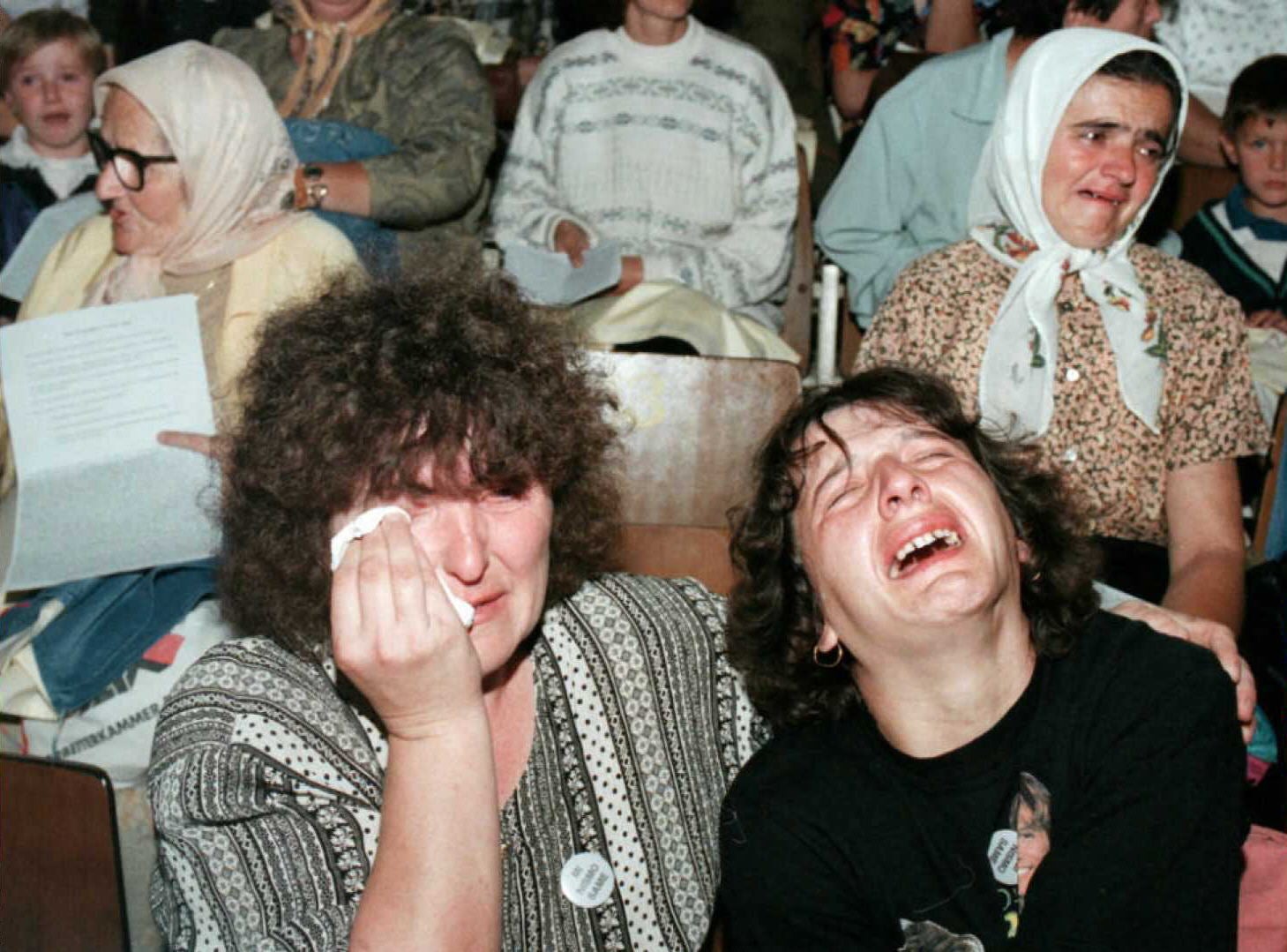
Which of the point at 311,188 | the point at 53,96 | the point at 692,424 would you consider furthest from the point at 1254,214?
the point at 53,96

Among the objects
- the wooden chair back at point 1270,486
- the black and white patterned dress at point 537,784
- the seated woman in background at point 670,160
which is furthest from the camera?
the seated woman in background at point 670,160

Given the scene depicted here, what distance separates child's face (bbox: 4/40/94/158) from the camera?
11.8ft

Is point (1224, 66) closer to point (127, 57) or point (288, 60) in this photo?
point (288, 60)

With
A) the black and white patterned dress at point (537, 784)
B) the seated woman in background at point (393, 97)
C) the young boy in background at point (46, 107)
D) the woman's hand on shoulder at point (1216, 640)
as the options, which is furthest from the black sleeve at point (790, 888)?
the young boy in background at point (46, 107)

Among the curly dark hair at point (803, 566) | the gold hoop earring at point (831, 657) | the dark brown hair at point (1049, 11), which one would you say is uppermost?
the dark brown hair at point (1049, 11)

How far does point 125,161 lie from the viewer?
264 cm

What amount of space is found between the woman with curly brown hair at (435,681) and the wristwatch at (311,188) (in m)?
1.35

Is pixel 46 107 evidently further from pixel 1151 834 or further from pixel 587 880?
pixel 1151 834

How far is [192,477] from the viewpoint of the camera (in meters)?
2.40

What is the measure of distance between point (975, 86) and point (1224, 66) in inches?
49.7

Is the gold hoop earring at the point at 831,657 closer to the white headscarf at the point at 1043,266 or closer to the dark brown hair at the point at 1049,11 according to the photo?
the white headscarf at the point at 1043,266

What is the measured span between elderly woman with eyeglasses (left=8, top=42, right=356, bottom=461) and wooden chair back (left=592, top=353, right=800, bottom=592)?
0.66 metres

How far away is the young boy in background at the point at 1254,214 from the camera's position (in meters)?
3.48

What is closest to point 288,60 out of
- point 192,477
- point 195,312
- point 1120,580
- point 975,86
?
point 195,312
